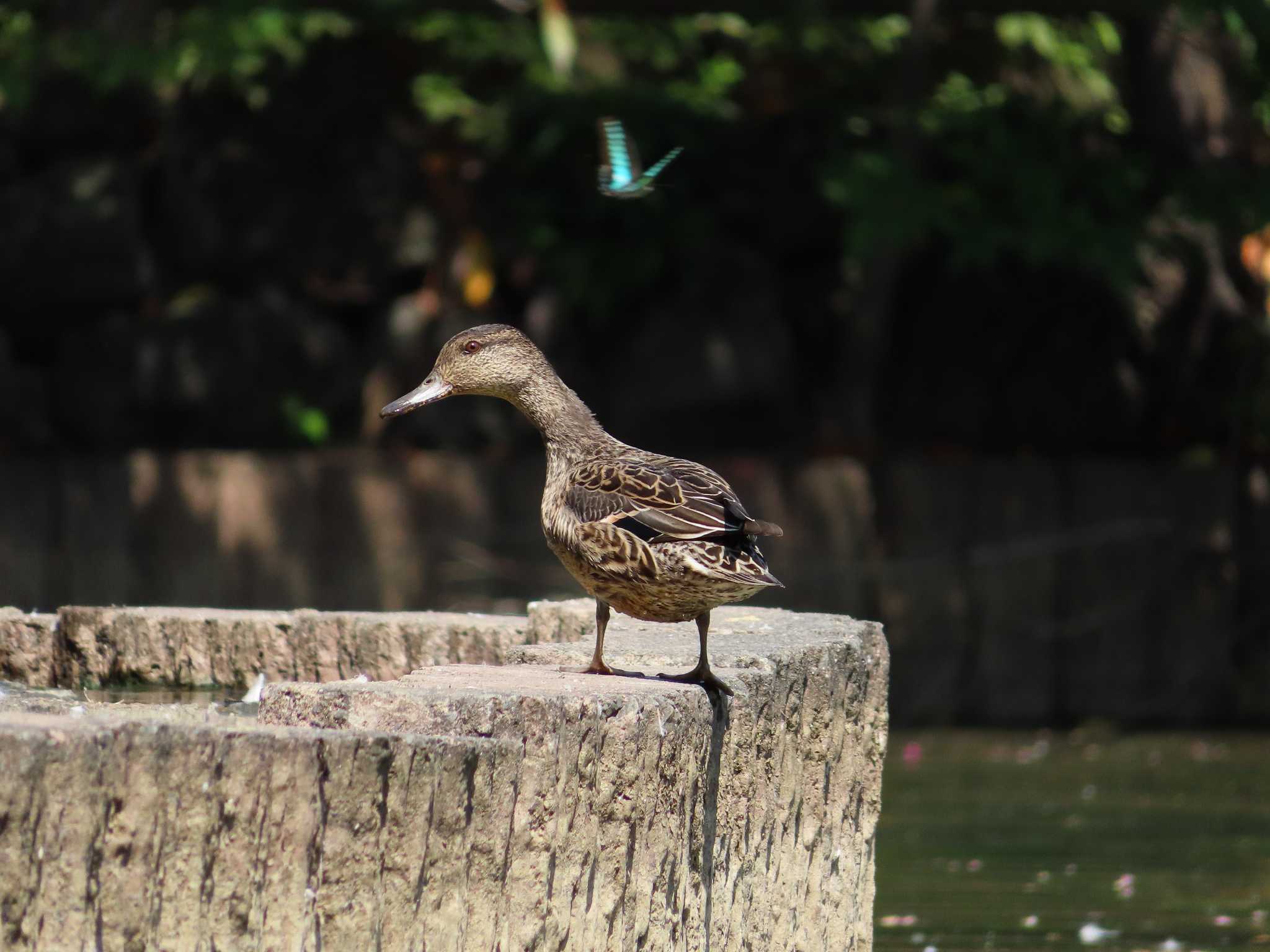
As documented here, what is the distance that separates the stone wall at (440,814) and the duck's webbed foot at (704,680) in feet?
0.17

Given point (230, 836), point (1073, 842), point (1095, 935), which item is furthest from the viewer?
point (1073, 842)

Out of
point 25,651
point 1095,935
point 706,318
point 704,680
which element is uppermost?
point 706,318

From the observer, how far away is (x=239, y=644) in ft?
20.6

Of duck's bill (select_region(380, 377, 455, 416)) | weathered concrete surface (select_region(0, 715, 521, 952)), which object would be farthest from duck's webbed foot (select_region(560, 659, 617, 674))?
weathered concrete surface (select_region(0, 715, 521, 952))

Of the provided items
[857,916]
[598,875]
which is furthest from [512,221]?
[598,875]

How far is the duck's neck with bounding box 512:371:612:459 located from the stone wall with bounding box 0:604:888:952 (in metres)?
0.54

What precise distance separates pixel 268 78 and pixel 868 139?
389 cm

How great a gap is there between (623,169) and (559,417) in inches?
44.2

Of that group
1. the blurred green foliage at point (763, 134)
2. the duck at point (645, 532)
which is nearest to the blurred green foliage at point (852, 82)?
the blurred green foliage at point (763, 134)

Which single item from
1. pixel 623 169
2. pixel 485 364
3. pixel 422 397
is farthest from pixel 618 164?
pixel 422 397

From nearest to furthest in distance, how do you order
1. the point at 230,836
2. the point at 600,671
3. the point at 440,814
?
1. the point at 230,836
2. the point at 440,814
3. the point at 600,671

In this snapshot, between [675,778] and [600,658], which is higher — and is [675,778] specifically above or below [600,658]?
below

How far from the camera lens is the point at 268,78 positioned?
1311 cm

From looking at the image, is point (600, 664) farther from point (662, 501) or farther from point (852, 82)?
point (852, 82)
